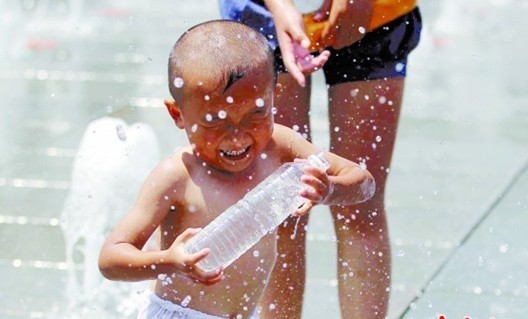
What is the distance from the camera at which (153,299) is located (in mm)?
2793

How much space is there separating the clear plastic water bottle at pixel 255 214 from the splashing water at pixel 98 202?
114 cm

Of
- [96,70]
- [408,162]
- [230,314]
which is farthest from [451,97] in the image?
[230,314]

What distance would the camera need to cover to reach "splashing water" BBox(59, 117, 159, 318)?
384cm

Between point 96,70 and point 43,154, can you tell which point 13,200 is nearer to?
point 43,154

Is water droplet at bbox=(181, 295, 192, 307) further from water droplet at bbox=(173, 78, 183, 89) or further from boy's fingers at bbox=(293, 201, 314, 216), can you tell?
water droplet at bbox=(173, 78, 183, 89)

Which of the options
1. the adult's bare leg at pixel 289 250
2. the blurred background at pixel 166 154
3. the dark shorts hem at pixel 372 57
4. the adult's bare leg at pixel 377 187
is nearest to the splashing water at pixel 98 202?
the blurred background at pixel 166 154

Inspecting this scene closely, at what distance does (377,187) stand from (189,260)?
1.01m

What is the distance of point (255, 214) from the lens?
269cm

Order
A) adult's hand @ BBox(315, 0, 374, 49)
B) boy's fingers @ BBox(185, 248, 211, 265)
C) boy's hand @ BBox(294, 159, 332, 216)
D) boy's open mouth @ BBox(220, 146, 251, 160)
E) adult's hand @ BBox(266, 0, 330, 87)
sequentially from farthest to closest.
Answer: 1. adult's hand @ BBox(315, 0, 374, 49)
2. adult's hand @ BBox(266, 0, 330, 87)
3. boy's open mouth @ BBox(220, 146, 251, 160)
4. boy's hand @ BBox(294, 159, 332, 216)
5. boy's fingers @ BBox(185, 248, 211, 265)

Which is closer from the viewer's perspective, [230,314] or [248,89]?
[248,89]

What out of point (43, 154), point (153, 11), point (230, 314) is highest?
point (230, 314)

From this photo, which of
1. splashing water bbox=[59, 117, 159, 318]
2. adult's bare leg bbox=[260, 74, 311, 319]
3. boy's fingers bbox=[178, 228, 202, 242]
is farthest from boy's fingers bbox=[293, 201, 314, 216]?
splashing water bbox=[59, 117, 159, 318]

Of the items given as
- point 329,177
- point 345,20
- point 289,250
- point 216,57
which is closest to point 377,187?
point 289,250

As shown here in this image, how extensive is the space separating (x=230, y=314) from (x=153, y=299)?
189mm
